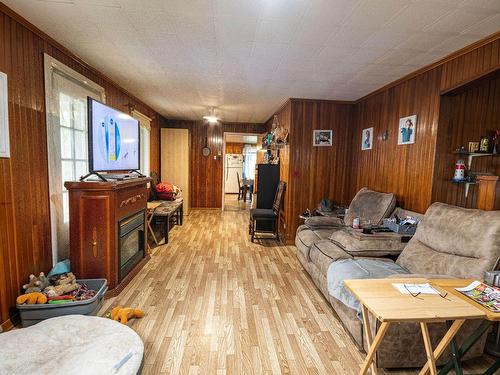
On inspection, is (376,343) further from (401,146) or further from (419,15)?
(401,146)

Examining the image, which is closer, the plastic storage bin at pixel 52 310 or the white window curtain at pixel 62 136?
the plastic storage bin at pixel 52 310

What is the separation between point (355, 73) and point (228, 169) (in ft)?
25.8

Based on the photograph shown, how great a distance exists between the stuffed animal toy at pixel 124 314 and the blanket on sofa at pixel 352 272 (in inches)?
64.6

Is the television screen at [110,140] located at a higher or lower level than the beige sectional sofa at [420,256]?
higher

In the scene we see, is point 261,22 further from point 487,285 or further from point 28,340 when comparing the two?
point 28,340

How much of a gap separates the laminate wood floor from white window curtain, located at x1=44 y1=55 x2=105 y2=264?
96 cm

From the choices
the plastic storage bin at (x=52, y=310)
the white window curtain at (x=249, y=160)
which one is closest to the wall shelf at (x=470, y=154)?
the plastic storage bin at (x=52, y=310)

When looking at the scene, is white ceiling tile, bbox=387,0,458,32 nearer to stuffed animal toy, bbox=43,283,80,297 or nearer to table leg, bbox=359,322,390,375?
table leg, bbox=359,322,390,375

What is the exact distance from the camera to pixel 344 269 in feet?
7.16

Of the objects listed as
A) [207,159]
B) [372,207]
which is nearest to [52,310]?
[372,207]

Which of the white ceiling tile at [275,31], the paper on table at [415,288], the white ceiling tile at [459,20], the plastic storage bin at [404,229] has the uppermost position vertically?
the white ceiling tile at [459,20]

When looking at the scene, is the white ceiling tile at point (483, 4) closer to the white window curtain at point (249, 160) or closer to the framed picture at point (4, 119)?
the framed picture at point (4, 119)

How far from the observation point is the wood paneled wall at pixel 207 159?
279 inches

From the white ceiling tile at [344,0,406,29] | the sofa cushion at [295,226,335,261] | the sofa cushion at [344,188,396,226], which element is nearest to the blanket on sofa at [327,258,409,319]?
the sofa cushion at [295,226,335,261]
